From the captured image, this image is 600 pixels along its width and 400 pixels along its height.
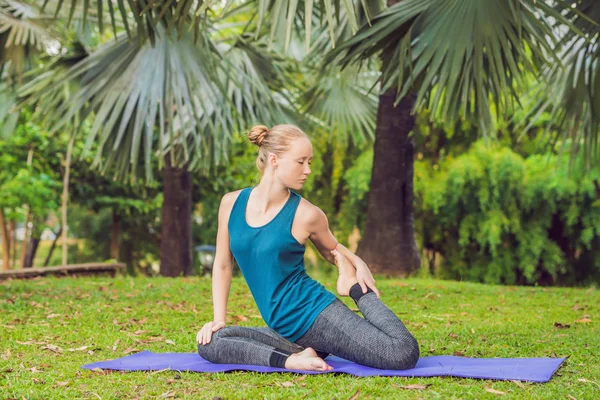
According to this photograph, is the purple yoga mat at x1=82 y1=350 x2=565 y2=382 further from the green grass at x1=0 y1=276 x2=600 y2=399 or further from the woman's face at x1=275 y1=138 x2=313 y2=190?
the woman's face at x1=275 y1=138 x2=313 y2=190

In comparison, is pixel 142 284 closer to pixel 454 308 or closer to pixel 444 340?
pixel 454 308

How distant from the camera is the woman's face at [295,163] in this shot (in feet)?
12.3

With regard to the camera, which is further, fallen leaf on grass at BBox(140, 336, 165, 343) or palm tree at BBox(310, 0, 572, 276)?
palm tree at BBox(310, 0, 572, 276)

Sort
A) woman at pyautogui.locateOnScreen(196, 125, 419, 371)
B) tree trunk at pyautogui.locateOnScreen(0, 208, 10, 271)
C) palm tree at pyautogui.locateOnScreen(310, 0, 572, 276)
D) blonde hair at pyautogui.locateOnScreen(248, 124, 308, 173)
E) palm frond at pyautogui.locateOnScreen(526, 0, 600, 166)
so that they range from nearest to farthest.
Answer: woman at pyautogui.locateOnScreen(196, 125, 419, 371)
blonde hair at pyautogui.locateOnScreen(248, 124, 308, 173)
palm tree at pyautogui.locateOnScreen(310, 0, 572, 276)
palm frond at pyautogui.locateOnScreen(526, 0, 600, 166)
tree trunk at pyautogui.locateOnScreen(0, 208, 10, 271)

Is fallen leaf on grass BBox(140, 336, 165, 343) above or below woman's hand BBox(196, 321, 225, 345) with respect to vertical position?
below

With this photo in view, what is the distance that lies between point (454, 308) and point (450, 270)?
8547 mm

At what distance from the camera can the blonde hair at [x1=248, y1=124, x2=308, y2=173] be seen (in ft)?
12.3

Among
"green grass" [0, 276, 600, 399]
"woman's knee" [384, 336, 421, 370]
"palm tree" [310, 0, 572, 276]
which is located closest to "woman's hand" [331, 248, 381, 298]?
"woman's knee" [384, 336, 421, 370]

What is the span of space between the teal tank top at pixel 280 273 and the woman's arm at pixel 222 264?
11 cm

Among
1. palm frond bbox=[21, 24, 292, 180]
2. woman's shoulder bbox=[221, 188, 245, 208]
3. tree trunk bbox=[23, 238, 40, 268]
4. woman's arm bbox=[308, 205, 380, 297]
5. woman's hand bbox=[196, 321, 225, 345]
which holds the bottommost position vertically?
tree trunk bbox=[23, 238, 40, 268]

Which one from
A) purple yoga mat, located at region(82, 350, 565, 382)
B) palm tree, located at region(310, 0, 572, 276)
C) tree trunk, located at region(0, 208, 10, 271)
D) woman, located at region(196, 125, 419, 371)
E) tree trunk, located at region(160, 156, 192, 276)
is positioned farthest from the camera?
tree trunk, located at region(0, 208, 10, 271)

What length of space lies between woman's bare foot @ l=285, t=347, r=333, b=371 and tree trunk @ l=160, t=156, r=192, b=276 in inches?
307

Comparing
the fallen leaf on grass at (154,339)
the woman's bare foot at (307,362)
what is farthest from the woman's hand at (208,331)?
the fallen leaf on grass at (154,339)

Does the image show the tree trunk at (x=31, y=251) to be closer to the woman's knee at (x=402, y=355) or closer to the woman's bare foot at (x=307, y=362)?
the woman's bare foot at (x=307, y=362)
